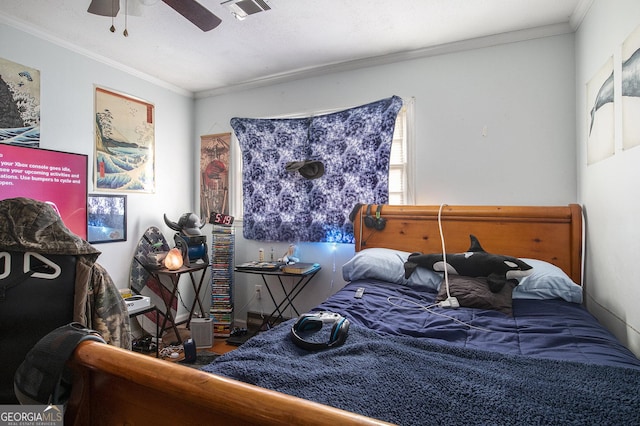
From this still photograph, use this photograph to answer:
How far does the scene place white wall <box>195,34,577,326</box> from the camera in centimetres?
246

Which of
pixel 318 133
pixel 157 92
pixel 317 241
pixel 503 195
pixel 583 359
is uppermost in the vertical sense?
pixel 157 92

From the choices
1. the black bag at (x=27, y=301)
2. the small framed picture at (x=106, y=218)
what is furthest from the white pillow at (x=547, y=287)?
the small framed picture at (x=106, y=218)

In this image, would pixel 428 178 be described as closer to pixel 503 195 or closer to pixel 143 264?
pixel 503 195

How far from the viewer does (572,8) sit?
2.22 metres

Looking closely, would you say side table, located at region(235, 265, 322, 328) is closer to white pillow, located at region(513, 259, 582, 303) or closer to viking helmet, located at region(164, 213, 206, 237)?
viking helmet, located at region(164, 213, 206, 237)

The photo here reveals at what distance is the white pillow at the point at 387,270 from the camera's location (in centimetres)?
224

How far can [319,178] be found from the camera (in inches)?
124

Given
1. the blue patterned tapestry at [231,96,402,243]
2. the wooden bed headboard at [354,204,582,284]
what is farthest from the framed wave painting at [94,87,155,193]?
the wooden bed headboard at [354,204,582,284]

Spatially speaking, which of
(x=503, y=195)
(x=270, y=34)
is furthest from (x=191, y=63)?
(x=503, y=195)

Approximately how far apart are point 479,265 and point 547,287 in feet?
1.27

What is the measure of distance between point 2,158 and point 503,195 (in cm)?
369

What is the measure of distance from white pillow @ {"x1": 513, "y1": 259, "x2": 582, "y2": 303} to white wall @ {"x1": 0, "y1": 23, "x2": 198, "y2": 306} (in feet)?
10.9

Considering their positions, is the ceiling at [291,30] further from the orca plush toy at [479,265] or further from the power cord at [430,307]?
the power cord at [430,307]

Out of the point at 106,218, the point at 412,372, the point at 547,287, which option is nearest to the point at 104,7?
the point at 106,218
